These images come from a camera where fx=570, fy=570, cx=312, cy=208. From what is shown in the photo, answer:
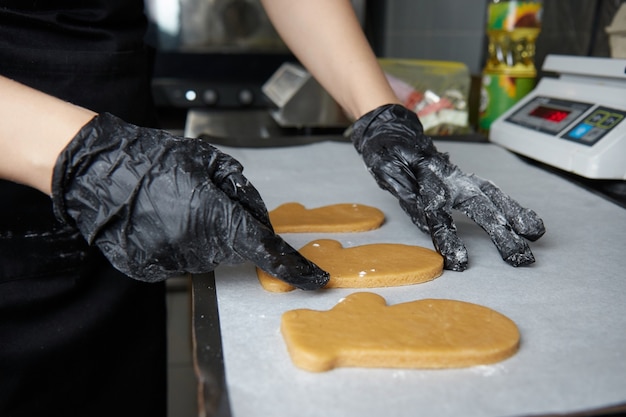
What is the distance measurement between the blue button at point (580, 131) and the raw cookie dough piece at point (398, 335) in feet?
2.79

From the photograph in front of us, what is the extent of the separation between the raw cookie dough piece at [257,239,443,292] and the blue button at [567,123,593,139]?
0.70 meters

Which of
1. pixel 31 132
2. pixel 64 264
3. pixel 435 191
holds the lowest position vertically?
pixel 64 264

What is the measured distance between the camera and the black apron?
3.51 ft

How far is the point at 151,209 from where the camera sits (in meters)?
0.79

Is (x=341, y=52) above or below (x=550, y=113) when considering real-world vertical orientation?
above

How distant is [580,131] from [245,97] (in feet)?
5.69

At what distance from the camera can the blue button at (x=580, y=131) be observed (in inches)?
57.7

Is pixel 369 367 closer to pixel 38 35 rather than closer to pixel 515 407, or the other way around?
pixel 515 407

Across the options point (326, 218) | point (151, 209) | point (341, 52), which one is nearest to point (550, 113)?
point (341, 52)

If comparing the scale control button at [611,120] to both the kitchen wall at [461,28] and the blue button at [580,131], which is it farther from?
the kitchen wall at [461,28]

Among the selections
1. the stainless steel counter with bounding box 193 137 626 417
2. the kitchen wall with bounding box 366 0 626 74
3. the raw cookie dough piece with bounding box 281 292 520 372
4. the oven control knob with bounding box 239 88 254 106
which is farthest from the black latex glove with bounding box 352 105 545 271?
the oven control knob with bounding box 239 88 254 106

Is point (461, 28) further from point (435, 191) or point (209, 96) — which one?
point (435, 191)

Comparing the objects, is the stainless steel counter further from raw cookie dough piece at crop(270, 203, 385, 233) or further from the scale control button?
the scale control button

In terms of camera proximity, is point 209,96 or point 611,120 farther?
point 209,96
